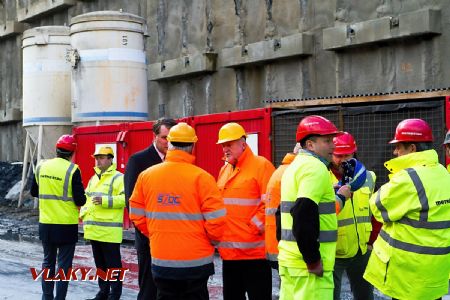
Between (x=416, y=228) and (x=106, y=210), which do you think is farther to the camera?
(x=106, y=210)

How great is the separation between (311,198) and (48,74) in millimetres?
13688

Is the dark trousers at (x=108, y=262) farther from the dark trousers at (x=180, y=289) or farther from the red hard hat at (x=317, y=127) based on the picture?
the red hard hat at (x=317, y=127)

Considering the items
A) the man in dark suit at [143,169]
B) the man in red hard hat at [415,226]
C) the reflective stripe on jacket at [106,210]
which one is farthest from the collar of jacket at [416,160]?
the reflective stripe on jacket at [106,210]

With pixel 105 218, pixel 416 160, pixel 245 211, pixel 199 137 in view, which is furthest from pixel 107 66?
pixel 416 160

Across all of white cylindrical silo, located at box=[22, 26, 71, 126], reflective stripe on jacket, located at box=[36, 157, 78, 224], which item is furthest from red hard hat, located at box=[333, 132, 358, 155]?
white cylindrical silo, located at box=[22, 26, 71, 126]

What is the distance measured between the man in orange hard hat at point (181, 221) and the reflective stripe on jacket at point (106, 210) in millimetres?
2436

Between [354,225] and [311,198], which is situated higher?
[311,198]

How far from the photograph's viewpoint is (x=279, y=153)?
34.7ft

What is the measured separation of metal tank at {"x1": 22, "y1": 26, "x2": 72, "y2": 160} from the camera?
16.9 m

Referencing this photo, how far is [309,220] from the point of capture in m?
4.34

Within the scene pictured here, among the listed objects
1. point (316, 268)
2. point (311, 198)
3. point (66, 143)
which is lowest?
point (316, 268)

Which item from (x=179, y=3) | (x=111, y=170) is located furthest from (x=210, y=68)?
(x=111, y=170)

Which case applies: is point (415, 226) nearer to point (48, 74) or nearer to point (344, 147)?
point (344, 147)

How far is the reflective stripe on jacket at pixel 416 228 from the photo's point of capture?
15.0 feet
